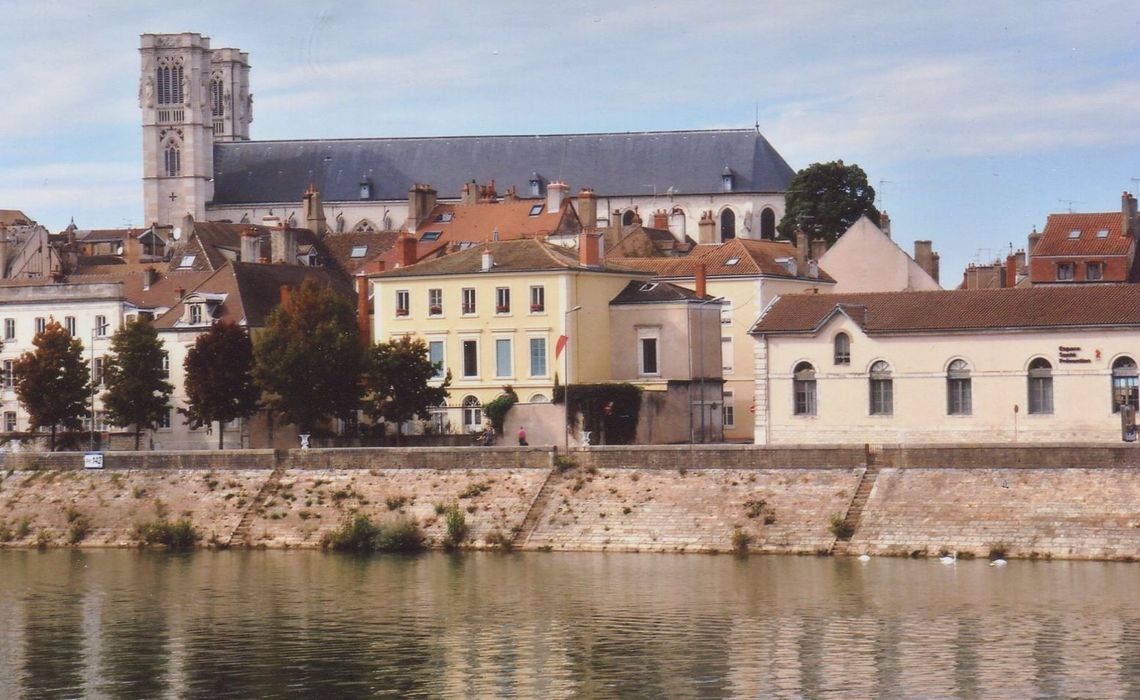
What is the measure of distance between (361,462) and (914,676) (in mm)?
30845

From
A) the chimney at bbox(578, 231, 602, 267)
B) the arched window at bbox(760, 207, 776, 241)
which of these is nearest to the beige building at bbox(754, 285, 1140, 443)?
the chimney at bbox(578, 231, 602, 267)

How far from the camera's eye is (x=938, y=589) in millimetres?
50031

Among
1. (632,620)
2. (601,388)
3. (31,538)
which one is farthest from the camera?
(601,388)

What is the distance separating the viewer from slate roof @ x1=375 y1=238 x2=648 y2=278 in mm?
83062

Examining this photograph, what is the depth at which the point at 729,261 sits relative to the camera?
306ft

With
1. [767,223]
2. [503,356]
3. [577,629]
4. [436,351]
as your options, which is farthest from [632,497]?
[767,223]

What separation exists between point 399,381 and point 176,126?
349 ft

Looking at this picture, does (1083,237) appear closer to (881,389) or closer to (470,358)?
(470,358)

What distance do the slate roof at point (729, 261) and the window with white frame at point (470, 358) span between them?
776cm

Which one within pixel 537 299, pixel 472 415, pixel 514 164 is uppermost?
pixel 514 164

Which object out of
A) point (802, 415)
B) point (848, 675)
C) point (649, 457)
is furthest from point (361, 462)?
point (848, 675)

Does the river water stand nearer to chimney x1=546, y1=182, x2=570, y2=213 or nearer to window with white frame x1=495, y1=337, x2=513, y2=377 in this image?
window with white frame x1=495, y1=337, x2=513, y2=377

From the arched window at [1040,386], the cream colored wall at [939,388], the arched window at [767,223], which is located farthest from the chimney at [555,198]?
the arched window at [1040,386]

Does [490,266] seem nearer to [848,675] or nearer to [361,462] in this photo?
[361,462]
